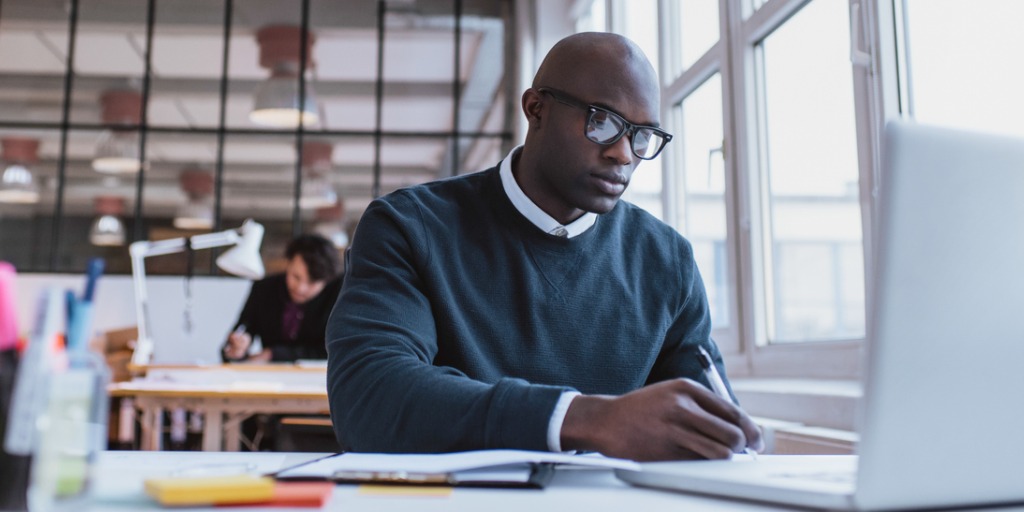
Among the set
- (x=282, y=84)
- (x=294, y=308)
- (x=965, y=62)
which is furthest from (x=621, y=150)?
(x=282, y=84)

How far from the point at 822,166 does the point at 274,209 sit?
5.21 metres

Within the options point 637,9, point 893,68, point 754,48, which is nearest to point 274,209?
point 637,9

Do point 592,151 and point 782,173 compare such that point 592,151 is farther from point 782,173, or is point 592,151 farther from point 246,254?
point 246,254

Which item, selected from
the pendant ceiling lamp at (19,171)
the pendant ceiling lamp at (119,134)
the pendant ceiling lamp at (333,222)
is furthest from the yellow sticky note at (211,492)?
the pendant ceiling lamp at (19,171)

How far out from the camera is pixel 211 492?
25.0 inches

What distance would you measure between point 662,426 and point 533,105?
810mm

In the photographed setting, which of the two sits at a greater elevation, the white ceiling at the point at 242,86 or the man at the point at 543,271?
the white ceiling at the point at 242,86

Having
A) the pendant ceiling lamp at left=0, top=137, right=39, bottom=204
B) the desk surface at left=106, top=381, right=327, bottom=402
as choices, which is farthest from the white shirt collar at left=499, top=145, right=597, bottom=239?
the pendant ceiling lamp at left=0, top=137, right=39, bottom=204

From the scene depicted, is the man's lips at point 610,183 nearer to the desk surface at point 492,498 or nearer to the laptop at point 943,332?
the desk surface at point 492,498

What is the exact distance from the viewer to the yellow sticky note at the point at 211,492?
24.7 inches

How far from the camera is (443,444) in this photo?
3.15 ft

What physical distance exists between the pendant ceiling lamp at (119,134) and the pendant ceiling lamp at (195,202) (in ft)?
1.29

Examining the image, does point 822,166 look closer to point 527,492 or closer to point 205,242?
point 527,492

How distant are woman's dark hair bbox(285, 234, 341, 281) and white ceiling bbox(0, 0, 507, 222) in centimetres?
293
